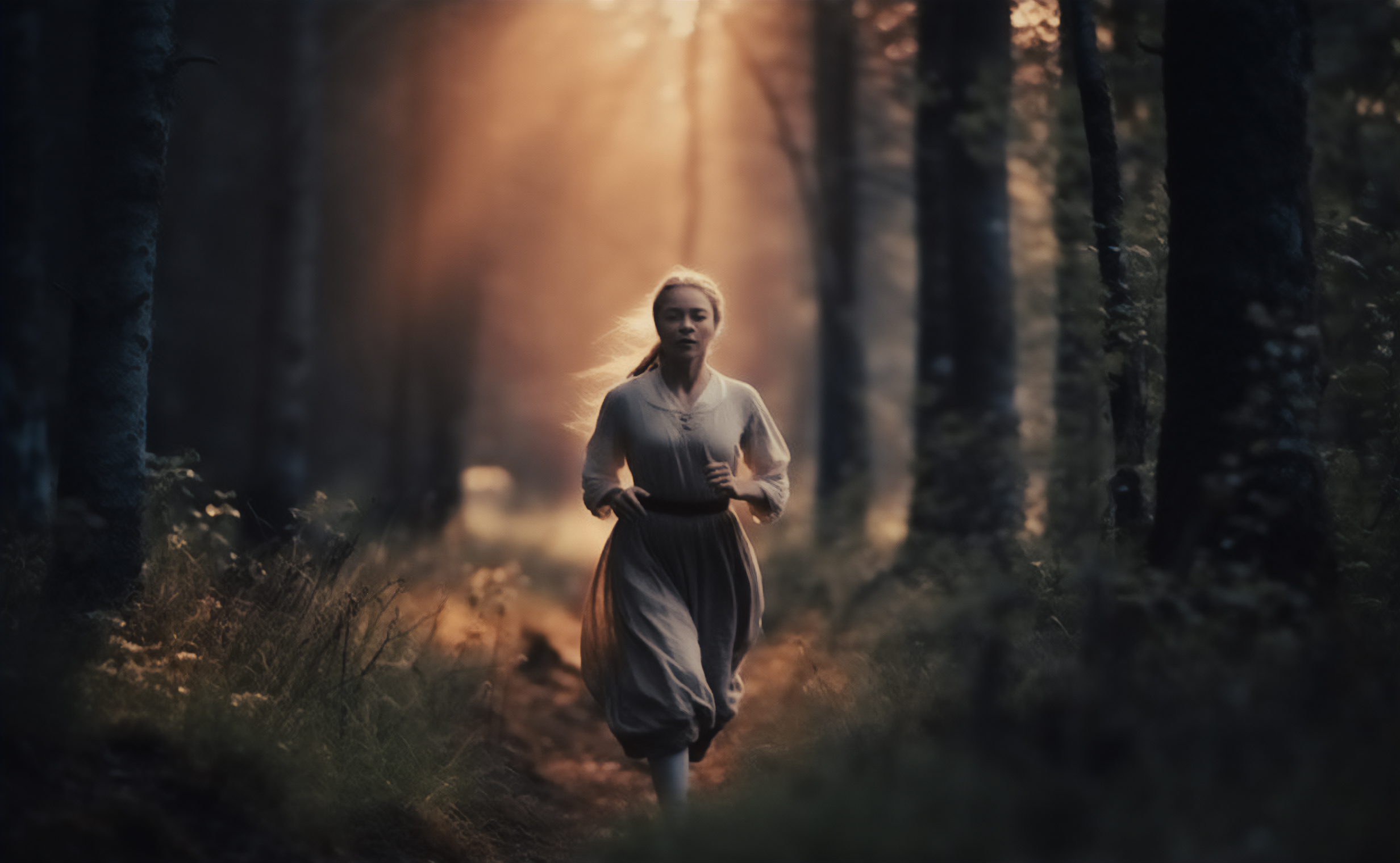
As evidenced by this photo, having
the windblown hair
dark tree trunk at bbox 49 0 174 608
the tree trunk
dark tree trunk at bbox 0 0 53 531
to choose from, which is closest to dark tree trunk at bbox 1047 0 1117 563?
the windblown hair

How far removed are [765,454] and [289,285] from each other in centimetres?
743

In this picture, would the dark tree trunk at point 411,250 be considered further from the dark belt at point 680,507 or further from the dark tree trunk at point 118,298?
the dark belt at point 680,507

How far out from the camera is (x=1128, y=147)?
9.98m

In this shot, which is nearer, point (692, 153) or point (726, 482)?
point (726, 482)

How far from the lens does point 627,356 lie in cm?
575

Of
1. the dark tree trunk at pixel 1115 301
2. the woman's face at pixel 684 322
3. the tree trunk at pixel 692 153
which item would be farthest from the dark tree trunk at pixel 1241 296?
the tree trunk at pixel 692 153

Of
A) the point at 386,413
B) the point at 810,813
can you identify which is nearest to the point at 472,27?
the point at 810,813

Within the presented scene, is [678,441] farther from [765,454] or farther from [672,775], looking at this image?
[672,775]

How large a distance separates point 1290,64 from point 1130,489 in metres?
2.13

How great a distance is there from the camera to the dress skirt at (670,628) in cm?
485

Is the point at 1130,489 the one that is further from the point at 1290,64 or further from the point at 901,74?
the point at 901,74

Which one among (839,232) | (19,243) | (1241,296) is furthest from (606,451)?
(839,232)

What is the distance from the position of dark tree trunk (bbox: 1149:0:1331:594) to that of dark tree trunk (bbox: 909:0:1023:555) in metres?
4.88

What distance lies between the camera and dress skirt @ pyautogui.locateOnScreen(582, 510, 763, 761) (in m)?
4.85
